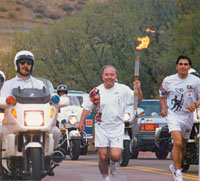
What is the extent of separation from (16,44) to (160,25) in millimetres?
16328

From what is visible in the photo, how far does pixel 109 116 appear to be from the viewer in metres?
11.0

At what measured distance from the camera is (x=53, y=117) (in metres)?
9.74

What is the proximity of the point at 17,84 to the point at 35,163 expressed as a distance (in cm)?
153

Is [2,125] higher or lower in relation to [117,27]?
lower

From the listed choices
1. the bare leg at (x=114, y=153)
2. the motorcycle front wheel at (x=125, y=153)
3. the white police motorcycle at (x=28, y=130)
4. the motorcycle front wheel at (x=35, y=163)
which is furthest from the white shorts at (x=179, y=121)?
the motorcycle front wheel at (x=125, y=153)

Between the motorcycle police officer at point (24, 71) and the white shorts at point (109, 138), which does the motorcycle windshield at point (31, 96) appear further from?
the white shorts at point (109, 138)

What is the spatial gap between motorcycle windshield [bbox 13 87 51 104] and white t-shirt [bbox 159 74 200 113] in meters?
3.13

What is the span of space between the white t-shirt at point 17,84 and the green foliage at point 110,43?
101 ft

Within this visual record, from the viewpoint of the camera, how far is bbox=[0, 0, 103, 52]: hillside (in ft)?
518

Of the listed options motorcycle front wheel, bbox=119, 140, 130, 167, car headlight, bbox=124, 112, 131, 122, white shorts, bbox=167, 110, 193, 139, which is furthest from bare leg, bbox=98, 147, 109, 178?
car headlight, bbox=124, 112, 131, 122

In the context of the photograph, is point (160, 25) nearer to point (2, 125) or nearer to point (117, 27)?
point (117, 27)

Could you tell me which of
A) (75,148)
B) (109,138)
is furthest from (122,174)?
(75,148)

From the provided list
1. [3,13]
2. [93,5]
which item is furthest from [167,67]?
[3,13]

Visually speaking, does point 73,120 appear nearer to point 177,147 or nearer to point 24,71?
point 177,147
